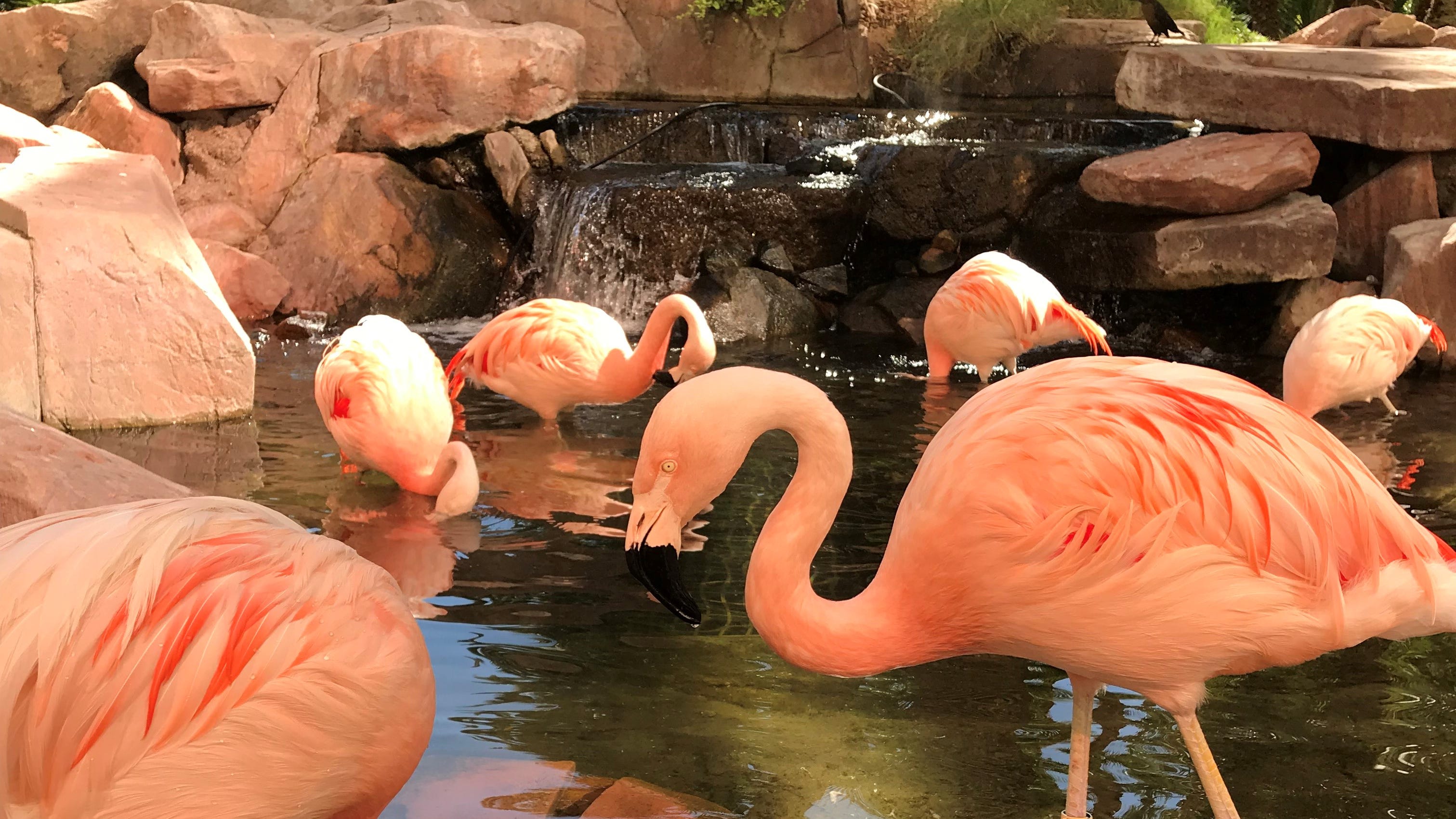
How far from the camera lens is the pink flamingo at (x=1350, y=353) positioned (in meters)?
5.27

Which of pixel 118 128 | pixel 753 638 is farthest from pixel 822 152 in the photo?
pixel 753 638

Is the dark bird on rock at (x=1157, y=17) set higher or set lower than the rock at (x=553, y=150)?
higher

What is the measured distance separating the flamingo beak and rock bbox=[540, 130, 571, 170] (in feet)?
24.8

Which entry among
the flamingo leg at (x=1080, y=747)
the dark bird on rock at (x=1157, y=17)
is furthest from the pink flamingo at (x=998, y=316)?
the flamingo leg at (x=1080, y=747)

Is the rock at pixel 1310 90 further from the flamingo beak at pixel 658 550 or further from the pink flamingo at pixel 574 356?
the flamingo beak at pixel 658 550

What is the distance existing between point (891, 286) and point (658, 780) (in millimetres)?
6444

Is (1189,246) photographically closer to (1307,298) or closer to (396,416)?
(1307,298)

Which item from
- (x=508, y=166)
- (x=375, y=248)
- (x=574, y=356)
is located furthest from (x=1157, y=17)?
(x=574, y=356)

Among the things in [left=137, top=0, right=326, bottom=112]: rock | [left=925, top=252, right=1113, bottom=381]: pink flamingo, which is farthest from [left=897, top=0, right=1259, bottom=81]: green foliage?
[left=137, top=0, right=326, bottom=112]: rock

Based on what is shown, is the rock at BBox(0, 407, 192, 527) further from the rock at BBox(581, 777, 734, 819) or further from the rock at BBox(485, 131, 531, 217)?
the rock at BBox(485, 131, 531, 217)

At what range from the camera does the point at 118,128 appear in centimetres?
882

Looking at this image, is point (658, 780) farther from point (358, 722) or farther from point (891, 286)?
point (891, 286)

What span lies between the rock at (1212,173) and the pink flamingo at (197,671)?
6.32 meters

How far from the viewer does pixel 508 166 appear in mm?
9195
